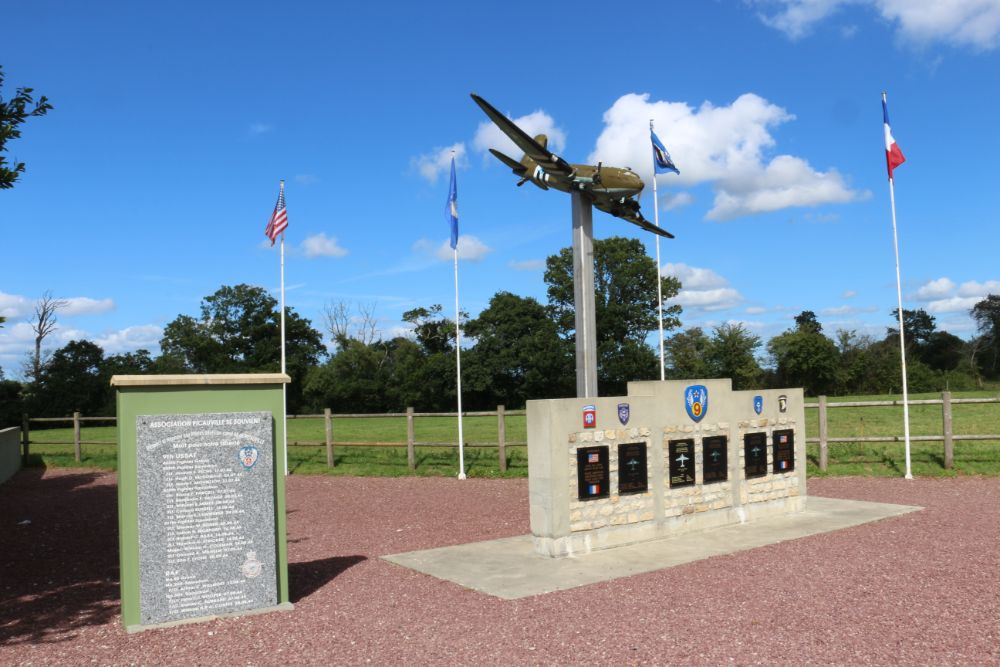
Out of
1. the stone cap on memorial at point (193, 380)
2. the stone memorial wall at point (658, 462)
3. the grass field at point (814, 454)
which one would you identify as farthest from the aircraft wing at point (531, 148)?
the grass field at point (814, 454)

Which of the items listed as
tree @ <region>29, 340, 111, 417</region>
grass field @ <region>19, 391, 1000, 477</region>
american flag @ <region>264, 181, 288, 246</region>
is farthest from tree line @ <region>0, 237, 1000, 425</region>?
american flag @ <region>264, 181, 288, 246</region>

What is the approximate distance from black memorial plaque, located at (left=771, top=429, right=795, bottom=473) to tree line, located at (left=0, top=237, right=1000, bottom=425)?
3334cm

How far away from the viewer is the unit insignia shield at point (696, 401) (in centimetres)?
1016

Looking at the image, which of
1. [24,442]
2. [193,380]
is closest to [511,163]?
[193,380]

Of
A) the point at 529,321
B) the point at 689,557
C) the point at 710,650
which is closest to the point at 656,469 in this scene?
the point at 689,557

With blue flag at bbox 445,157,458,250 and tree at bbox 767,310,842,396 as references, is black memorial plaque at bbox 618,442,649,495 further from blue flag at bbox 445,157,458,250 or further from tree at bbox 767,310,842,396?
tree at bbox 767,310,842,396

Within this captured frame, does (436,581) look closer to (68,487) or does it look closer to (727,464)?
(727,464)

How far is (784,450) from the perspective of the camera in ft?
37.5

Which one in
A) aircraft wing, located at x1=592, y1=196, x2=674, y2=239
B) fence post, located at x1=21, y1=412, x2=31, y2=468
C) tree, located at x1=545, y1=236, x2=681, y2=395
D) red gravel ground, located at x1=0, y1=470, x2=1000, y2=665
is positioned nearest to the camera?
red gravel ground, located at x1=0, y1=470, x2=1000, y2=665

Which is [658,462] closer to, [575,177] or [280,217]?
[575,177]

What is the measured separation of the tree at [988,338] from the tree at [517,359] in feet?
113

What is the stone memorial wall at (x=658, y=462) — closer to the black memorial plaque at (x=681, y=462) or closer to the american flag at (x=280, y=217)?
the black memorial plaque at (x=681, y=462)

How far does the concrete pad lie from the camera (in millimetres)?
7698

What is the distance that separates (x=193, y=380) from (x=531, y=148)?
5060 mm
